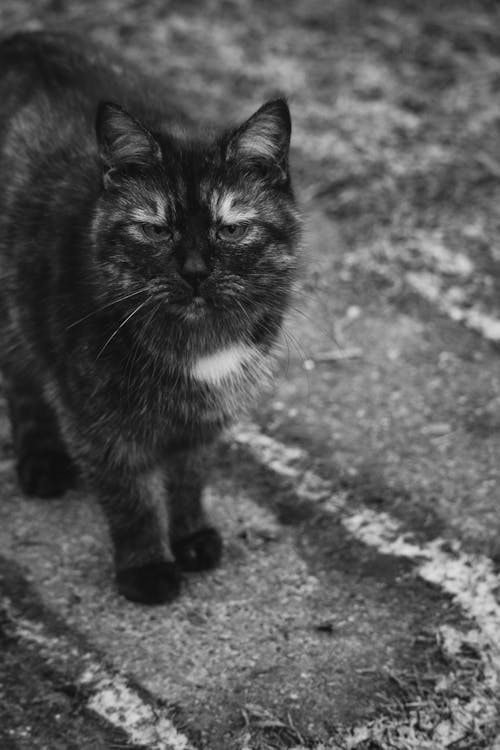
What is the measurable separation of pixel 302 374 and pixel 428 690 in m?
1.49

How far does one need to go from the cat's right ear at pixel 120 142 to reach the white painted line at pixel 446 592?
1.22 metres

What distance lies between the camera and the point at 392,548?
2816 mm

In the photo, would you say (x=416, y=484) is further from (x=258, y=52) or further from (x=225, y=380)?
(x=258, y=52)

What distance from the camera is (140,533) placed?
2.64 meters

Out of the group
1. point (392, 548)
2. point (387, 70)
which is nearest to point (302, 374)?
point (392, 548)

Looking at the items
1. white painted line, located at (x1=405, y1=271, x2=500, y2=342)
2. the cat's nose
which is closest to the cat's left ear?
the cat's nose

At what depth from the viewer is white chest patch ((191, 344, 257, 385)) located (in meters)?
2.47

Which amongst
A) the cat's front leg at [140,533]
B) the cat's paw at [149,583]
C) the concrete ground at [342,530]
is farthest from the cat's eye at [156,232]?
the cat's paw at [149,583]

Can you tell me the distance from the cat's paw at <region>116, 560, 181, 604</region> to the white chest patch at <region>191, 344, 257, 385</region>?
59 cm

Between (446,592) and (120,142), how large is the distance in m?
1.57

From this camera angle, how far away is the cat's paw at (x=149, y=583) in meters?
2.62

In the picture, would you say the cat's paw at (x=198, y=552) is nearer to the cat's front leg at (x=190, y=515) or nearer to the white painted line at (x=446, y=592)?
the cat's front leg at (x=190, y=515)

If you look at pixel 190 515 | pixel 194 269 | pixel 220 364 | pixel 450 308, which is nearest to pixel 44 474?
pixel 190 515

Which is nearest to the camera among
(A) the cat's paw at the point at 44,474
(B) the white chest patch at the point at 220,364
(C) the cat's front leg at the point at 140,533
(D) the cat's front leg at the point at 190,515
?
(B) the white chest patch at the point at 220,364
